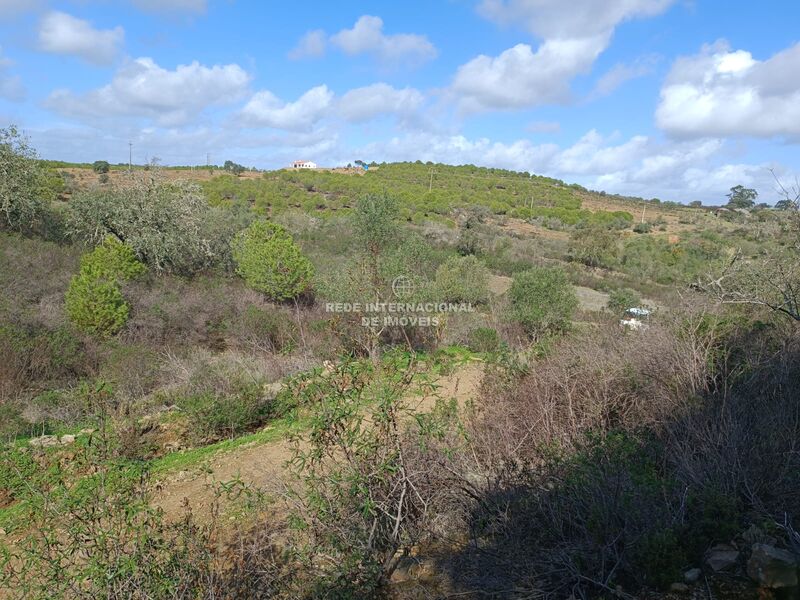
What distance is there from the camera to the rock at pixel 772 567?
8.09ft

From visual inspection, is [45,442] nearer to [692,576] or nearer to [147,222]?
[692,576]

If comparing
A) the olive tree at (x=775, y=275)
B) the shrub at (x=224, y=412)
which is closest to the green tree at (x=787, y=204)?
the olive tree at (x=775, y=275)

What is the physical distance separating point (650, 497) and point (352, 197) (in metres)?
41.1

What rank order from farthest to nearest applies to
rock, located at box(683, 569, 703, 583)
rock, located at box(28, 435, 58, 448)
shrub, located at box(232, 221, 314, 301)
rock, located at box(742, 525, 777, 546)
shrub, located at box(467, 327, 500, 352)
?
shrub, located at box(232, 221, 314, 301) < shrub, located at box(467, 327, 500, 352) < rock, located at box(28, 435, 58, 448) < rock, located at box(742, 525, 777, 546) < rock, located at box(683, 569, 703, 583)

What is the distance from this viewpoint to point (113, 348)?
991 cm

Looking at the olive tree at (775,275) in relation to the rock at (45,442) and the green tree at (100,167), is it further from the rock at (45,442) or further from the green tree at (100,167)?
the green tree at (100,167)

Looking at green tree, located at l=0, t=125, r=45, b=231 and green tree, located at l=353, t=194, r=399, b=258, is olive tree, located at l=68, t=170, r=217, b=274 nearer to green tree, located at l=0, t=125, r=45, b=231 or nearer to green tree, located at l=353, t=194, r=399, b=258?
green tree, located at l=0, t=125, r=45, b=231

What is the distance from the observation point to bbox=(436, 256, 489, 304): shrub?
16375mm

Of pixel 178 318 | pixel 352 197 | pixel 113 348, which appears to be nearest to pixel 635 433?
pixel 113 348

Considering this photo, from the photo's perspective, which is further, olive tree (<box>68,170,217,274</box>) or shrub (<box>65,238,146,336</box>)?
olive tree (<box>68,170,217,274</box>)

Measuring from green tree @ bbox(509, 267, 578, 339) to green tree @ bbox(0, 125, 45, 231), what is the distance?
1500 cm

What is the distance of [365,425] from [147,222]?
1254 centimetres

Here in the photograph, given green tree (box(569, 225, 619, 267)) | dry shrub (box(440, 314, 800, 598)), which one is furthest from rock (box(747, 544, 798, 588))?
green tree (box(569, 225, 619, 267))

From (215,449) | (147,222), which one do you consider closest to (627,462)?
(215,449)
